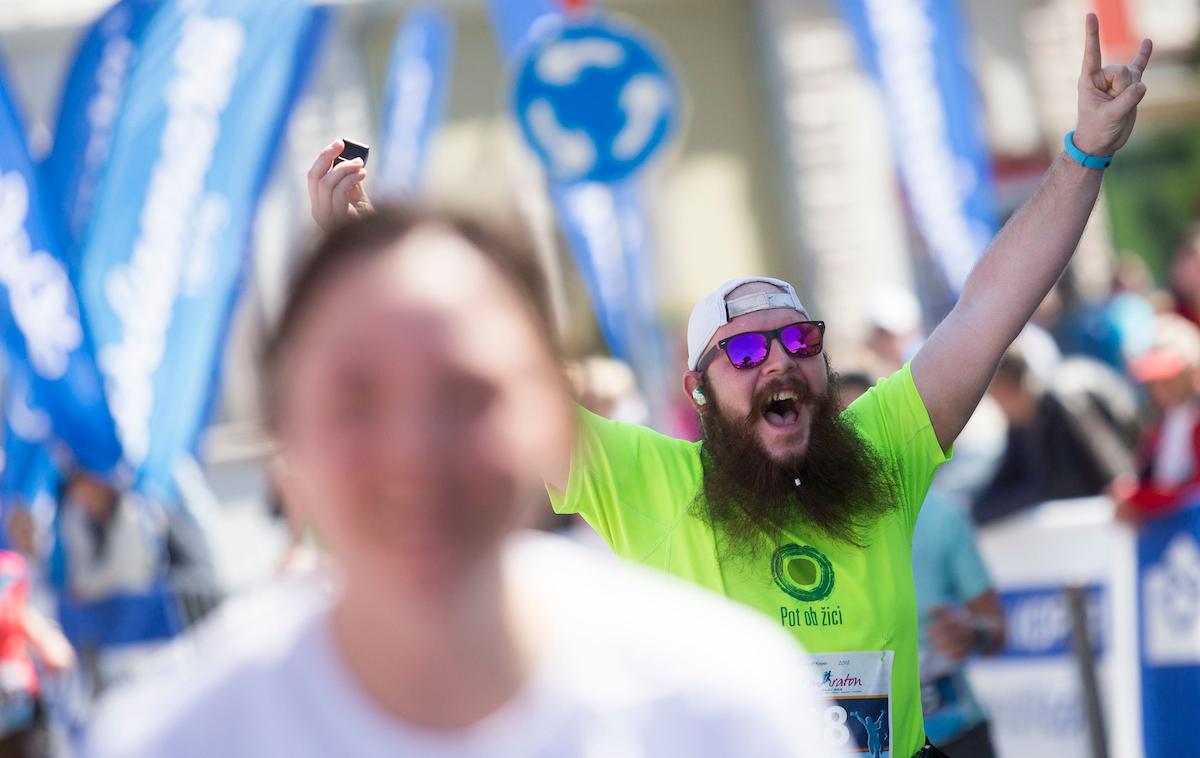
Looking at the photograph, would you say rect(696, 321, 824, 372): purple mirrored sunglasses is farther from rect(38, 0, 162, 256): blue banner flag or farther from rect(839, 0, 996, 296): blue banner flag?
rect(38, 0, 162, 256): blue banner flag

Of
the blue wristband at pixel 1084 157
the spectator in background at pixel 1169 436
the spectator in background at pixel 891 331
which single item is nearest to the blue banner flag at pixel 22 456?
the spectator in background at pixel 891 331

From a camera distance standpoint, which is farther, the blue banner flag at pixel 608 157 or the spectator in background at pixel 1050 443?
the spectator in background at pixel 1050 443

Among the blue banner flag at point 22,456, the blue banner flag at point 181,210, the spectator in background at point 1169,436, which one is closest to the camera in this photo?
the spectator in background at point 1169,436

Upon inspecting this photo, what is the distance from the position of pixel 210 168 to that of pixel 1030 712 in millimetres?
4133

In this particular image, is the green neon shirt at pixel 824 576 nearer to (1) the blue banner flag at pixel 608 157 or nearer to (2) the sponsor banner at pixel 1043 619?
(2) the sponsor banner at pixel 1043 619

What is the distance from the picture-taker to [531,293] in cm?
112

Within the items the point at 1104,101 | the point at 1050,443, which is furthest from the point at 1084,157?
the point at 1050,443

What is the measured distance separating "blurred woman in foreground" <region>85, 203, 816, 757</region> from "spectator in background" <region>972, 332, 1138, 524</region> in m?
5.83

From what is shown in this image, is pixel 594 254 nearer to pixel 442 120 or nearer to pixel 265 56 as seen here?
pixel 265 56

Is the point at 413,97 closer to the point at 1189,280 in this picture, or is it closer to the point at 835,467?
the point at 1189,280

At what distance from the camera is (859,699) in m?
2.88

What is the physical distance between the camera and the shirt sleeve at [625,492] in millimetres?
2996

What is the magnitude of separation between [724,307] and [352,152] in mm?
945

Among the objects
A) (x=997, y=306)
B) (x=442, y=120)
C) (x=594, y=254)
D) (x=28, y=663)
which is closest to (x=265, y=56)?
(x=594, y=254)
